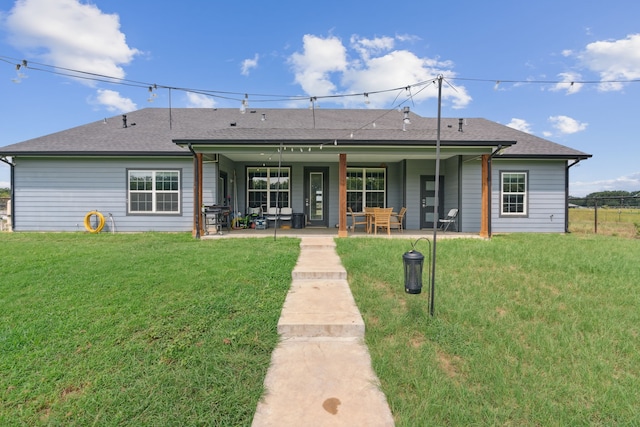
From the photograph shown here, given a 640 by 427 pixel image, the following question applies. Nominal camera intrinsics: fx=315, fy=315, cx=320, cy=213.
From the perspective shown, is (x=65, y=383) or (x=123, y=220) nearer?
(x=65, y=383)

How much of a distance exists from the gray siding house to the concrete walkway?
16.8 ft

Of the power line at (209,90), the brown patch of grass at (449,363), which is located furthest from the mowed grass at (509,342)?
the power line at (209,90)

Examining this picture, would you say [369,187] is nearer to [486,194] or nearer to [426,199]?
[426,199]

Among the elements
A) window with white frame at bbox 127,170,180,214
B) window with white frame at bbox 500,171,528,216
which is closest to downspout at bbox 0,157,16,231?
window with white frame at bbox 127,170,180,214

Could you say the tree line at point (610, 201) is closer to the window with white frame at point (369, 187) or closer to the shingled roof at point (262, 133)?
the shingled roof at point (262, 133)

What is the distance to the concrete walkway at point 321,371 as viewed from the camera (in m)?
1.86

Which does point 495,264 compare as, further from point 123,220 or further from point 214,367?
point 123,220

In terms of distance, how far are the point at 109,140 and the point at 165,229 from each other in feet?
11.6

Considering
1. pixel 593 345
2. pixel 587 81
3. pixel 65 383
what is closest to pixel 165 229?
pixel 65 383

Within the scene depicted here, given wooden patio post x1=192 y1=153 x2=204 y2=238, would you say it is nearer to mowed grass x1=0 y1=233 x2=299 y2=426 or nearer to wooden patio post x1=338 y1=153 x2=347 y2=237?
mowed grass x1=0 y1=233 x2=299 y2=426

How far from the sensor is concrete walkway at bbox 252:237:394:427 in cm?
186

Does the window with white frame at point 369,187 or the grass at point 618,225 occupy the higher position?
the window with white frame at point 369,187

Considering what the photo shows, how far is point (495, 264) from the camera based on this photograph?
5.27m

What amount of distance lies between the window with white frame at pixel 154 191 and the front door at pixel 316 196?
4282 millimetres
